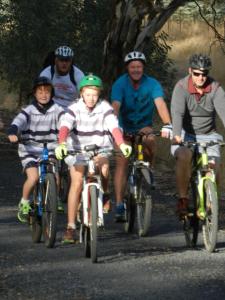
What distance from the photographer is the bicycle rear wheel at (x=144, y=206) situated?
11689 millimetres

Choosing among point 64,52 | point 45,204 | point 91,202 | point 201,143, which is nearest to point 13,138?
point 45,204

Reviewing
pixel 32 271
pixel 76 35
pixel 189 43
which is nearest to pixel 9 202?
pixel 32 271

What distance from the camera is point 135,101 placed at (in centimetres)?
1237

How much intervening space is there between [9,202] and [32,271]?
253 inches

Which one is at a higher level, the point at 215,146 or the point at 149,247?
the point at 215,146

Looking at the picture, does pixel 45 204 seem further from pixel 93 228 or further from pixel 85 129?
pixel 93 228

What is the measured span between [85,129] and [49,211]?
3.05 feet

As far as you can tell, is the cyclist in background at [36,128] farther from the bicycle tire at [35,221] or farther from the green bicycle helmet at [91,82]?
the green bicycle helmet at [91,82]

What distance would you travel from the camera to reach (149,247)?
11.2 m

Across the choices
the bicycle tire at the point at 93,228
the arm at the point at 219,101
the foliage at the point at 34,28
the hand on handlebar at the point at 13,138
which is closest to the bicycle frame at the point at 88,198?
the bicycle tire at the point at 93,228

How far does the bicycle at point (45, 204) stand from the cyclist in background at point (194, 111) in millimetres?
1324

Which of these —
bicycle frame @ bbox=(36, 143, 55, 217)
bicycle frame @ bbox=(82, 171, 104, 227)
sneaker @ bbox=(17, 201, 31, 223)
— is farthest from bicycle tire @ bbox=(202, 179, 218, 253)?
sneaker @ bbox=(17, 201, 31, 223)

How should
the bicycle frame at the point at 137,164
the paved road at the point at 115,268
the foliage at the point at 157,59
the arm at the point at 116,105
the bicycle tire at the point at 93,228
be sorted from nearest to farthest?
1. the paved road at the point at 115,268
2. the bicycle tire at the point at 93,228
3. the bicycle frame at the point at 137,164
4. the arm at the point at 116,105
5. the foliage at the point at 157,59

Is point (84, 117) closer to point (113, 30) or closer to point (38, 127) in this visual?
point (38, 127)
